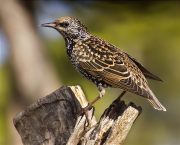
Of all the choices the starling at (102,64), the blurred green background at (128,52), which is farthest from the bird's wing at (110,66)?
the blurred green background at (128,52)

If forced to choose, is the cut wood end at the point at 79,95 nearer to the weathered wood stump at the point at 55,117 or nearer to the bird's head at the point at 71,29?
the weathered wood stump at the point at 55,117

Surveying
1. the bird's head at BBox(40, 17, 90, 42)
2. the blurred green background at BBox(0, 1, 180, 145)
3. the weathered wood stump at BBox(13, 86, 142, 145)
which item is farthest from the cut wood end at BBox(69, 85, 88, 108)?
the blurred green background at BBox(0, 1, 180, 145)

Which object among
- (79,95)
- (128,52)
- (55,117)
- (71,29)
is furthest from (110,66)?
(128,52)

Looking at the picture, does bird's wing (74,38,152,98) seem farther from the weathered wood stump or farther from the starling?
the weathered wood stump

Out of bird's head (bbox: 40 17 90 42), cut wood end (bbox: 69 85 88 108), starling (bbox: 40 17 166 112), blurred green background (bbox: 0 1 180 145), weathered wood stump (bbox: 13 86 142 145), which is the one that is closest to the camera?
weathered wood stump (bbox: 13 86 142 145)

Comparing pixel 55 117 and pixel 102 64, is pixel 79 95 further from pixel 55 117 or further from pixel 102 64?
pixel 102 64

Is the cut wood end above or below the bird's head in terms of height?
below

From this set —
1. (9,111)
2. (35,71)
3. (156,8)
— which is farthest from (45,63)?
(156,8)

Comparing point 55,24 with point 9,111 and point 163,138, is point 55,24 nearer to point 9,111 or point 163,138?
point 9,111
